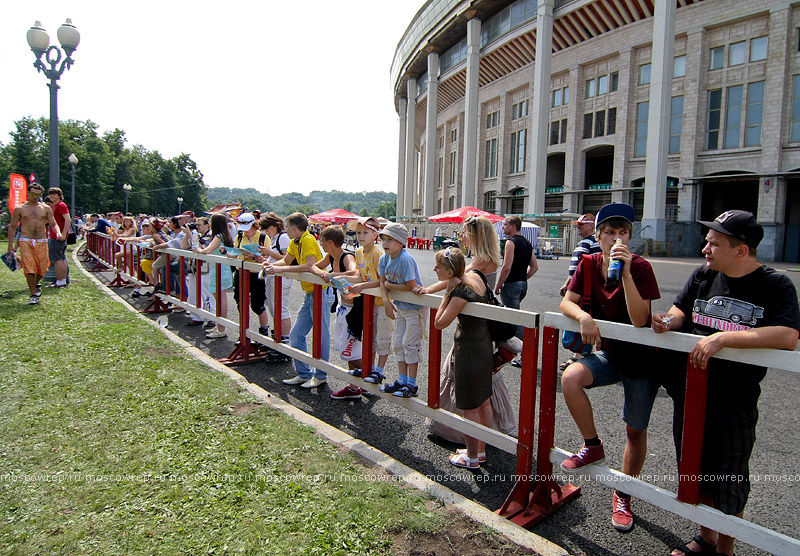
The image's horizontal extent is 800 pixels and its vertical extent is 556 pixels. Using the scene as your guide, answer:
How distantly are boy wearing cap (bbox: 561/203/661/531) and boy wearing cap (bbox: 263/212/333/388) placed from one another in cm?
297

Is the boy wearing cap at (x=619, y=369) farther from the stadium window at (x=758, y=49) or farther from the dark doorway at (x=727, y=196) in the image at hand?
the dark doorway at (x=727, y=196)

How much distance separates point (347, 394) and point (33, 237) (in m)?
7.32

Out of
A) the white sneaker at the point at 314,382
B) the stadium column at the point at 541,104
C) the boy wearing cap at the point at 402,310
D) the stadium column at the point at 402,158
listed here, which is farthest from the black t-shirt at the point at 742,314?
the stadium column at the point at 402,158

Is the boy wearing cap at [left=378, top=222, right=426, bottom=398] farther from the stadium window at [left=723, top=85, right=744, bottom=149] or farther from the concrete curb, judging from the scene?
the stadium window at [left=723, top=85, right=744, bottom=149]

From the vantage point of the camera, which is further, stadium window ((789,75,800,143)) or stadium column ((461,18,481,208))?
stadium column ((461,18,481,208))

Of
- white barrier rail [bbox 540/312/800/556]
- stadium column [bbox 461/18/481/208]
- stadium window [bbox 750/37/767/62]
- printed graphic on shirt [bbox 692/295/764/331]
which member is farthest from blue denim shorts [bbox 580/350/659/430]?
stadium column [bbox 461/18/481/208]

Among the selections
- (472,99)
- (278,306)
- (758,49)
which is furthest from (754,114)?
(278,306)

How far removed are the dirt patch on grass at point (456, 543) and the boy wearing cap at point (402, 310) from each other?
4.71 ft

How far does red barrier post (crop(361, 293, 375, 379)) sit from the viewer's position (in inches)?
170

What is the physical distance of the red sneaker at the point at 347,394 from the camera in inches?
194

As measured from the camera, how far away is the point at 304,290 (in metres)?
5.48

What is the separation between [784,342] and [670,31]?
3546 centimetres

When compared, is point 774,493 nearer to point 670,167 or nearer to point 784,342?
point 784,342

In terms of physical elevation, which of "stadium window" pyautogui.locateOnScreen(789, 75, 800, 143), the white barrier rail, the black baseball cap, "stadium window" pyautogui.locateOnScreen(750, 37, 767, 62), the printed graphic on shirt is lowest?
the white barrier rail
